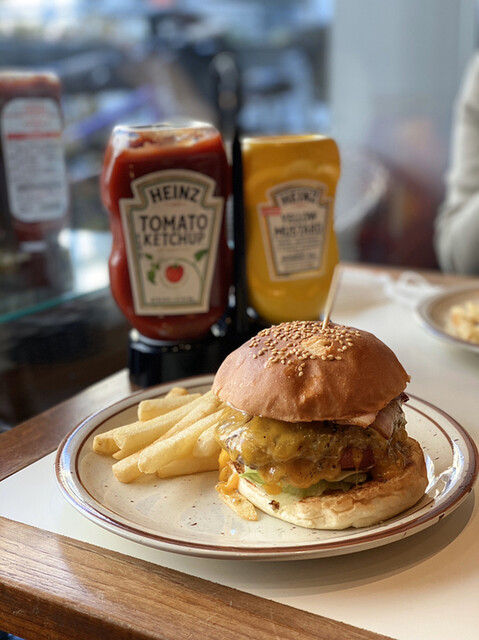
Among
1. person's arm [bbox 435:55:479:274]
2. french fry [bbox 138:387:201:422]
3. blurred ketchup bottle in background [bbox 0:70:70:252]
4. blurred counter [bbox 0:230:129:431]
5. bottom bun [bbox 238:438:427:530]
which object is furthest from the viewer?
person's arm [bbox 435:55:479:274]

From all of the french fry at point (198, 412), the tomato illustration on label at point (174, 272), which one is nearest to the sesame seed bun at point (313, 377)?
the french fry at point (198, 412)

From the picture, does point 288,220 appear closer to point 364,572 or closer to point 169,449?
point 169,449

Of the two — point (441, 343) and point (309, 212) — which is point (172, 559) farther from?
point (441, 343)

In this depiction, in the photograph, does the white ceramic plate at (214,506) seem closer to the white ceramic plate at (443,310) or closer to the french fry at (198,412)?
the french fry at (198,412)

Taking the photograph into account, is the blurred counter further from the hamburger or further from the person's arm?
the person's arm

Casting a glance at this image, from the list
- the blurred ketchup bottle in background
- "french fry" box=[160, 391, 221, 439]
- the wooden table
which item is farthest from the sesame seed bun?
the blurred ketchup bottle in background

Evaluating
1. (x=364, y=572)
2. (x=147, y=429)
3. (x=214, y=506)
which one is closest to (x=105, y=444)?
(x=147, y=429)
